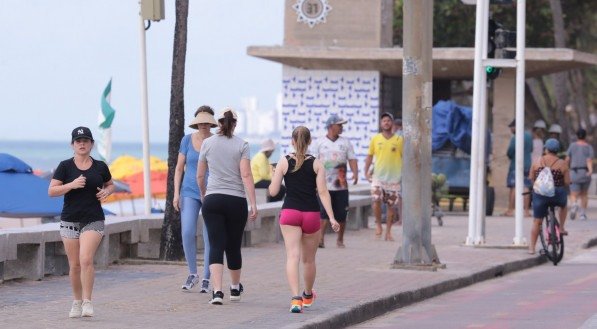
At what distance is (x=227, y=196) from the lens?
14.3 meters

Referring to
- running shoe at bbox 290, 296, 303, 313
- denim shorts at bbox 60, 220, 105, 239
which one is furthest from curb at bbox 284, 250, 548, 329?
denim shorts at bbox 60, 220, 105, 239

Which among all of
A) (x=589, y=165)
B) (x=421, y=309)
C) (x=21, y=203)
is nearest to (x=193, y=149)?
(x=421, y=309)

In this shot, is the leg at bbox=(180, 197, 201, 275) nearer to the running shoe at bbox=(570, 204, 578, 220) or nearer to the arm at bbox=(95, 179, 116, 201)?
the arm at bbox=(95, 179, 116, 201)

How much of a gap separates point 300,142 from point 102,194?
200 cm

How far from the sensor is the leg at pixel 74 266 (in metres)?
13.0

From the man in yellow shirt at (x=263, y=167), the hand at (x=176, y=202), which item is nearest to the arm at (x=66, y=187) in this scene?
the hand at (x=176, y=202)

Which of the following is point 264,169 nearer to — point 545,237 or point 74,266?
point 545,237

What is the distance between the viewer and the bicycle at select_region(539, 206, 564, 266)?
70.9 feet

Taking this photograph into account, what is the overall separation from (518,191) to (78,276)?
11.3m

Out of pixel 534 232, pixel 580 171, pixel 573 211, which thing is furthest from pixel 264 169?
pixel 534 232

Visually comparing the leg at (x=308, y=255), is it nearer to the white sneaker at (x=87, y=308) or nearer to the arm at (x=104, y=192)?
the arm at (x=104, y=192)

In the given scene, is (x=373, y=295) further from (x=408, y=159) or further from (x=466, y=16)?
(x=466, y=16)

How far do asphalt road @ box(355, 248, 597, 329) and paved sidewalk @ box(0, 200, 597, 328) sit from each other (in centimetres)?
23

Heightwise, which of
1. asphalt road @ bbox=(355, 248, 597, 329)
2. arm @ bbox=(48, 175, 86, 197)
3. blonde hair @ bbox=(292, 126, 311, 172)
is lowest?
asphalt road @ bbox=(355, 248, 597, 329)
